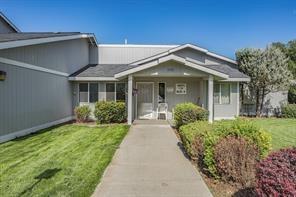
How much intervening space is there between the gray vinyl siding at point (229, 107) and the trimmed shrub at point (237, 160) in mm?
12039

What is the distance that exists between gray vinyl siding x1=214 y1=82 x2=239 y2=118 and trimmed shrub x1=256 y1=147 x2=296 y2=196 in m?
13.8

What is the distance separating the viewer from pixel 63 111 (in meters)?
15.7

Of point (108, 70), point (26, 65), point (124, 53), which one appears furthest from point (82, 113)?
point (124, 53)

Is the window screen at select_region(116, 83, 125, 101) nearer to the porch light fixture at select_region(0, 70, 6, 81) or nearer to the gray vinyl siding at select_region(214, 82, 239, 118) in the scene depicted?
the gray vinyl siding at select_region(214, 82, 239, 118)

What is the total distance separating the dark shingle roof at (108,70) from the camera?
55.4ft

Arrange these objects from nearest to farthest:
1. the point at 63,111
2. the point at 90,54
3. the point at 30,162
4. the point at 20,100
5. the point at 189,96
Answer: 1. the point at 30,162
2. the point at 20,100
3. the point at 63,111
4. the point at 189,96
5. the point at 90,54

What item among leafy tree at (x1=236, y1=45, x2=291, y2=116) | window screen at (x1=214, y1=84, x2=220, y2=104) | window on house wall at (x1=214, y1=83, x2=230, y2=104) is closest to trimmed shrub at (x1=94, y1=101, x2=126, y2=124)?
window screen at (x1=214, y1=84, x2=220, y2=104)

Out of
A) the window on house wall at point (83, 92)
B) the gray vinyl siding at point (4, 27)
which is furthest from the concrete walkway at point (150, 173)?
the gray vinyl siding at point (4, 27)

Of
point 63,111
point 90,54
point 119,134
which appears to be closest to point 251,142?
point 119,134

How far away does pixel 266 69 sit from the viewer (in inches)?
702

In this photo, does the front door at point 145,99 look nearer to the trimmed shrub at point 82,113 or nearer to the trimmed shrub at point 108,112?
the trimmed shrub at point 108,112

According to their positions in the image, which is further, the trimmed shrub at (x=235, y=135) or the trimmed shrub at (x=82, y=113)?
the trimmed shrub at (x=82, y=113)

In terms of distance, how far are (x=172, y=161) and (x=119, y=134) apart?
446 cm

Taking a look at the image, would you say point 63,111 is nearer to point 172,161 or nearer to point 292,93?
point 172,161
